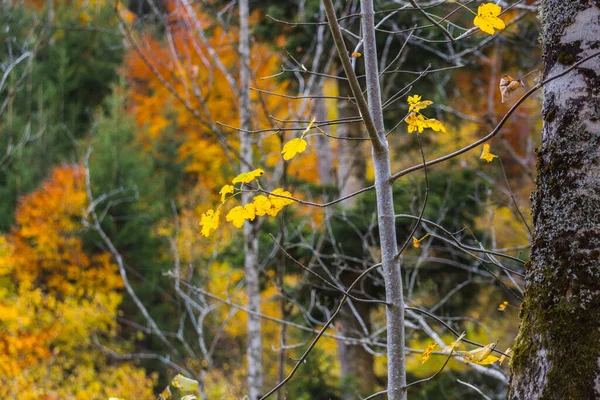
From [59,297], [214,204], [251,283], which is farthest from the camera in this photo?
[214,204]

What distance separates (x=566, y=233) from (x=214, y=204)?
13.6 m

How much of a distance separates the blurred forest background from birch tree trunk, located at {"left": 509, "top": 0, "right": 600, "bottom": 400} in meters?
2.60

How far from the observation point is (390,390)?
1586 millimetres

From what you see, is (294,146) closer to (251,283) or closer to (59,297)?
(251,283)

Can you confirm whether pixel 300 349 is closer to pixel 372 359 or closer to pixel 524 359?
pixel 372 359

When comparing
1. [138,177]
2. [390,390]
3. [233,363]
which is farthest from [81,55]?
[390,390]

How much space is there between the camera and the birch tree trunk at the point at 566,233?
133 centimetres

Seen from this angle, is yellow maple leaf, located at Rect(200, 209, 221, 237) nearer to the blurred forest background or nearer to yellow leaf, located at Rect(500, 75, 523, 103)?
yellow leaf, located at Rect(500, 75, 523, 103)

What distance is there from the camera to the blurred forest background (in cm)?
570

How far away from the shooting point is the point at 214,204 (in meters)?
14.7

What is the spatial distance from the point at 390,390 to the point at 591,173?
2.35ft

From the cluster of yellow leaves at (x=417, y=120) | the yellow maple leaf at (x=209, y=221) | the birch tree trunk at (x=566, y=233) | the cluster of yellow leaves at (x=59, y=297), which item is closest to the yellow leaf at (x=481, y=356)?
the birch tree trunk at (x=566, y=233)

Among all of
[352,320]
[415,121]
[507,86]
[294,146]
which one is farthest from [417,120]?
[352,320]

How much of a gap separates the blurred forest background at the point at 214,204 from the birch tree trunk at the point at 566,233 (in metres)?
2.60
